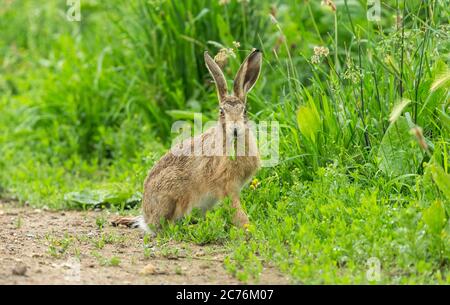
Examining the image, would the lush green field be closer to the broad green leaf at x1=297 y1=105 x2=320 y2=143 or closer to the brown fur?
the broad green leaf at x1=297 y1=105 x2=320 y2=143

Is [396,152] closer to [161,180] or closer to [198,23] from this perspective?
[161,180]

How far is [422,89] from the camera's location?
247 inches

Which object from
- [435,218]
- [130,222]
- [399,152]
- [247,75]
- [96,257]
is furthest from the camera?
[130,222]

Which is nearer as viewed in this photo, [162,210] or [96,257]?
[96,257]

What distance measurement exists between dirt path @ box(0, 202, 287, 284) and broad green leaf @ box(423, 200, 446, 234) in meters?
Answer: 0.89

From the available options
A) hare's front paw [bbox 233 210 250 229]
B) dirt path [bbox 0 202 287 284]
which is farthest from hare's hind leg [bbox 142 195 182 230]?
hare's front paw [bbox 233 210 250 229]

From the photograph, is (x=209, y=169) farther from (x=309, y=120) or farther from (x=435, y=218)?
(x=435, y=218)

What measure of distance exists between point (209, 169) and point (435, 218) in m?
1.85

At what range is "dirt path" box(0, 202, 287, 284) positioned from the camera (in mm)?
5215

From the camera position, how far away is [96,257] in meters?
5.78

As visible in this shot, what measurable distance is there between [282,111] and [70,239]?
1.90m

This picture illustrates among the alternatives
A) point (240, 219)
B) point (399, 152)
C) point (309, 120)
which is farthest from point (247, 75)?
point (399, 152)

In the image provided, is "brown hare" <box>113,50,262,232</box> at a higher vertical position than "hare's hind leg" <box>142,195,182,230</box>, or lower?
higher
